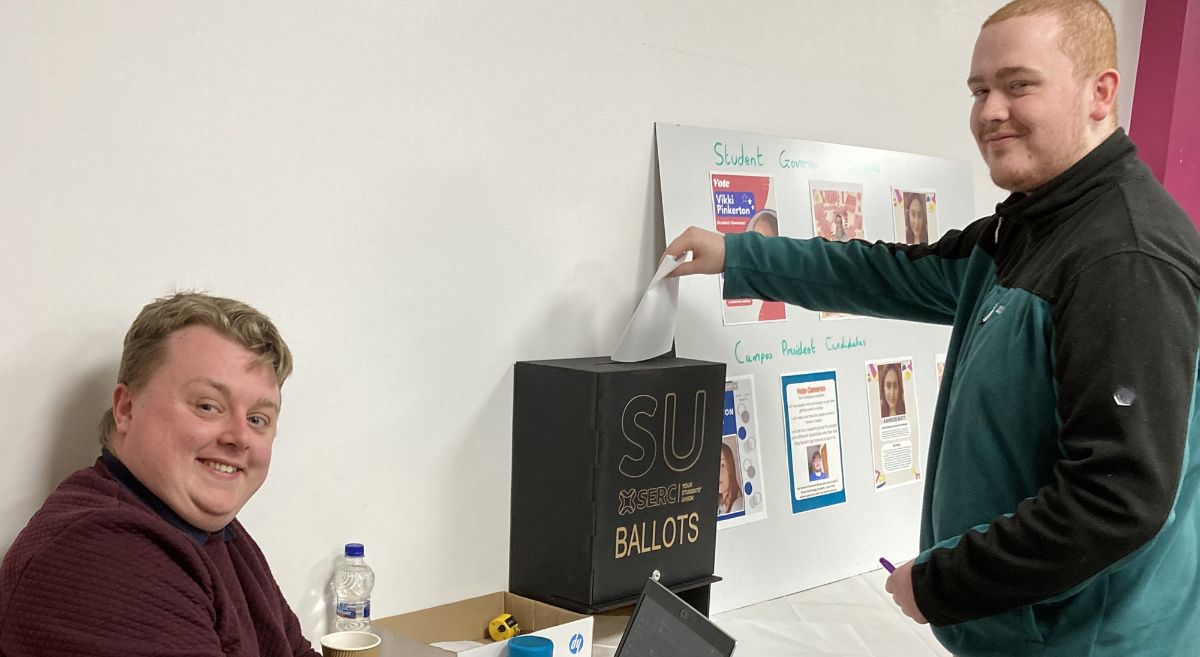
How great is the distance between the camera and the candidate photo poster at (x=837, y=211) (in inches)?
101

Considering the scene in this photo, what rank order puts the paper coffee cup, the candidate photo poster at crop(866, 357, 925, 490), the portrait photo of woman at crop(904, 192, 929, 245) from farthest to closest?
the portrait photo of woman at crop(904, 192, 929, 245) < the candidate photo poster at crop(866, 357, 925, 490) < the paper coffee cup

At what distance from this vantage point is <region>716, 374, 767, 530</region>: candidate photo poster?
233 centimetres

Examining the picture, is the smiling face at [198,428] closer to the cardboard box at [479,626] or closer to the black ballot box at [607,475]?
the cardboard box at [479,626]

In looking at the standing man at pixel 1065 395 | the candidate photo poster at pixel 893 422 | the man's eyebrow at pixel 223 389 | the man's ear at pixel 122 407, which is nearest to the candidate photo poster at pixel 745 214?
the candidate photo poster at pixel 893 422

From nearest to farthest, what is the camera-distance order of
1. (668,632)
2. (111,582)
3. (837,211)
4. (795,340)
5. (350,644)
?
(111,582) < (668,632) < (350,644) < (795,340) < (837,211)

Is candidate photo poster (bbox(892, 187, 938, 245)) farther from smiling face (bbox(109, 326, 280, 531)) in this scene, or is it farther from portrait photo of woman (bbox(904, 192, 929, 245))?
smiling face (bbox(109, 326, 280, 531))

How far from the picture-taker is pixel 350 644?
5.34 feet

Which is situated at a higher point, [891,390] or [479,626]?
[891,390]

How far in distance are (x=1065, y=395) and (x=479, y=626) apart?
1.05 metres

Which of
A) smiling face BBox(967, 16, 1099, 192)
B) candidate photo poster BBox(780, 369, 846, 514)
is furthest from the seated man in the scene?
candidate photo poster BBox(780, 369, 846, 514)

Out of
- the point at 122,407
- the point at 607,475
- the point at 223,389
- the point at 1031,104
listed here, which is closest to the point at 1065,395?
the point at 1031,104

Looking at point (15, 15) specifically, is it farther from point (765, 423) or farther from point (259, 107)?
point (765, 423)

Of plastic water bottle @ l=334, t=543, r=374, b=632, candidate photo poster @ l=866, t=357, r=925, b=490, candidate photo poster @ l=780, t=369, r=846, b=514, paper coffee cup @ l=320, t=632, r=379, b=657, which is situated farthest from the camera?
candidate photo poster @ l=866, t=357, r=925, b=490

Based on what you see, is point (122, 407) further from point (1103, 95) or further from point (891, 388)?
point (891, 388)
